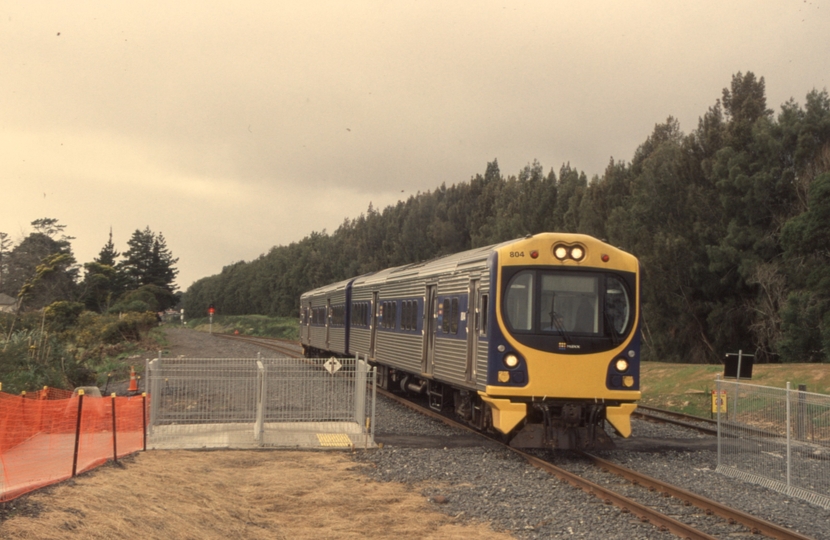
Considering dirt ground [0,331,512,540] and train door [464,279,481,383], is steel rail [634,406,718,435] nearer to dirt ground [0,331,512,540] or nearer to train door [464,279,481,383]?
train door [464,279,481,383]

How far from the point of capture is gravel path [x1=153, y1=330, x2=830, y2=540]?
343 inches

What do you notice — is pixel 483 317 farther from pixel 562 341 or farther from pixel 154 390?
pixel 154 390

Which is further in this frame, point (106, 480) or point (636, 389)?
point (636, 389)

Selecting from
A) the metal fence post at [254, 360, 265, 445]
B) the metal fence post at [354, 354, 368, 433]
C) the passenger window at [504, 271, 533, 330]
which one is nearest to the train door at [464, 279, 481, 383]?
the passenger window at [504, 271, 533, 330]

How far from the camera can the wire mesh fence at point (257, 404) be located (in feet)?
45.0

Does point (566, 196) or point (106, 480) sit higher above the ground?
point (566, 196)

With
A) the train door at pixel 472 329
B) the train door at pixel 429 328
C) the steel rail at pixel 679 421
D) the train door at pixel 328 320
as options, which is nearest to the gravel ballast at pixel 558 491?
the train door at pixel 472 329

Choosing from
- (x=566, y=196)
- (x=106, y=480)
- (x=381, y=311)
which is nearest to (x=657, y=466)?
(x=106, y=480)

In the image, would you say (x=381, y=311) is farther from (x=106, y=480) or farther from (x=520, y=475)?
(x=106, y=480)

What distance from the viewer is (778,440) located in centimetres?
1127

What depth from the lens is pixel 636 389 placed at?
1270 cm

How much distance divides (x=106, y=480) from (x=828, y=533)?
7.55 meters

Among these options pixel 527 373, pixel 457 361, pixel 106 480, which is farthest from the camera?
pixel 457 361

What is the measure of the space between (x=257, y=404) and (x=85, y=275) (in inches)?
1879
